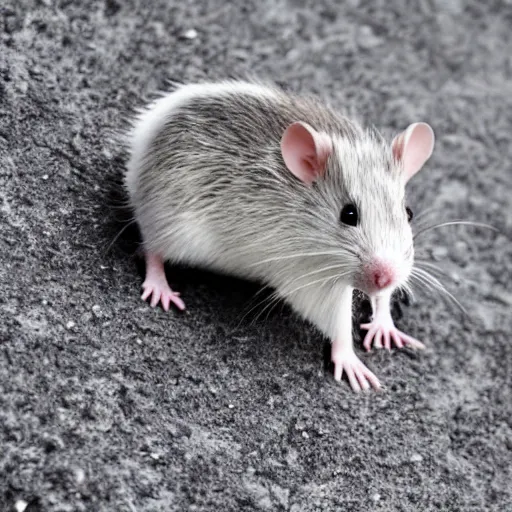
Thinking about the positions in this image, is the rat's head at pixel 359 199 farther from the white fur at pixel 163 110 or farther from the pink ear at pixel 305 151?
the white fur at pixel 163 110

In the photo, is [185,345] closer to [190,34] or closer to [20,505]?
[20,505]

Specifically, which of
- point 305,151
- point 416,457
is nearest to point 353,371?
point 416,457

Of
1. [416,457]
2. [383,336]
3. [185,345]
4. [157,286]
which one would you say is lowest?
[416,457]

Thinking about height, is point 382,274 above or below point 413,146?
below

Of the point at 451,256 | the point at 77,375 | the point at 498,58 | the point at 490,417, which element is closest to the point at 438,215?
the point at 451,256

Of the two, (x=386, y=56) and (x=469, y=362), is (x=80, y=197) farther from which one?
(x=386, y=56)

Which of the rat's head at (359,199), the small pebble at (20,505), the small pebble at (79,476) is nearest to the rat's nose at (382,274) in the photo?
the rat's head at (359,199)
